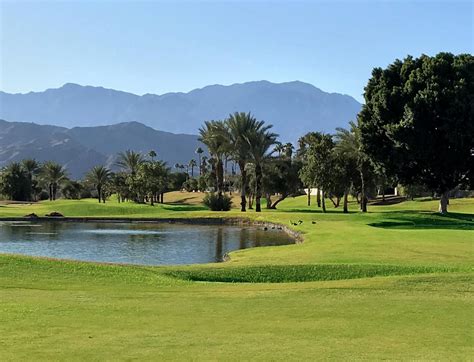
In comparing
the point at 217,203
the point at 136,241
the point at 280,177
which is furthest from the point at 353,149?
the point at 136,241

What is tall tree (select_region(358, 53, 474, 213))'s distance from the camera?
5250 centimetres

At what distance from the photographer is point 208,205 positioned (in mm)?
80750

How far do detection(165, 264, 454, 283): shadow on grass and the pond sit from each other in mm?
8852

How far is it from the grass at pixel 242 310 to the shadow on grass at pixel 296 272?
5cm

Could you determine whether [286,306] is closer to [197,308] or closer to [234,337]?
[197,308]

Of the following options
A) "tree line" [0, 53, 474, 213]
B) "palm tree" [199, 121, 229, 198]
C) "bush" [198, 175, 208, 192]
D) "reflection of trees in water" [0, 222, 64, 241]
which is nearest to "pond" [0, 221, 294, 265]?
"reflection of trees in water" [0, 222, 64, 241]

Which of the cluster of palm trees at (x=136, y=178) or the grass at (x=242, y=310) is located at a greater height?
A: the cluster of palm trees at (x=136, y=178)

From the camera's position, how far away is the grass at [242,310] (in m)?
10.2

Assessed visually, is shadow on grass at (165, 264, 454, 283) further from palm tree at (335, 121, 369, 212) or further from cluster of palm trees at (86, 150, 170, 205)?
cluster of palm trees at (86, 150, 170, 205)

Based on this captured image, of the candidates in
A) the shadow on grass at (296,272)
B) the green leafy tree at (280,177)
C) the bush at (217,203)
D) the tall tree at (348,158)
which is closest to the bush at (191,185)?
the green leafy tree at (280,177)

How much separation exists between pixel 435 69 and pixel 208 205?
3786cm

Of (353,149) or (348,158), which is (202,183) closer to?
(348,158)

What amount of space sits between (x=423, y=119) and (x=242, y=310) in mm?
44203

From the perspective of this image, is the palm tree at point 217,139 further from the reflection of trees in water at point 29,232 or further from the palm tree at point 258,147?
the reflection of trees in water at point 29,232
